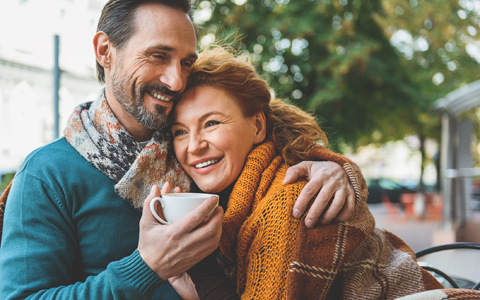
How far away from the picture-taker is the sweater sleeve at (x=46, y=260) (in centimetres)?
139

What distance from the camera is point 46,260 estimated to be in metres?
1.49

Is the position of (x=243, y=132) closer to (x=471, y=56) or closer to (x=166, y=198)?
(x=166, y=198)

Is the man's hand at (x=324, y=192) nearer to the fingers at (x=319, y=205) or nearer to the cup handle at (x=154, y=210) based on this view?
the fingers at (x=319, y=205)

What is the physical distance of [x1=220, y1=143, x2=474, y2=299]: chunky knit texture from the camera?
4.97 ft

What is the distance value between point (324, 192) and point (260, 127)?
62 centimetres

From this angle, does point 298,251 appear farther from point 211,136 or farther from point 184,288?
point 211,136

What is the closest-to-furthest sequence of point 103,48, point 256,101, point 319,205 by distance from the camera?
point 319,205 → point 103,48 → point 256,101

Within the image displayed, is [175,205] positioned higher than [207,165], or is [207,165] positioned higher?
[207,165]

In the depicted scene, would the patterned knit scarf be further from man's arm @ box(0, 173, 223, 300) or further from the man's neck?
man's arm @ box(0, 173, 223, 300)

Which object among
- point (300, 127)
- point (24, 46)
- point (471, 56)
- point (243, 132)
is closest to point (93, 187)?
point (243, 132)

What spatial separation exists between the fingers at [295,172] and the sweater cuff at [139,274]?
2.28 feet

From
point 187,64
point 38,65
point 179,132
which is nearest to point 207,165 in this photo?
point 179,132

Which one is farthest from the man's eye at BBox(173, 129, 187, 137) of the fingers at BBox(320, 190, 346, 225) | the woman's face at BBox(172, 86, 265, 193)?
the fingers at BBox(320, 190, 346, 225)

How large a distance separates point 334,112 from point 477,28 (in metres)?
7.53
